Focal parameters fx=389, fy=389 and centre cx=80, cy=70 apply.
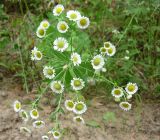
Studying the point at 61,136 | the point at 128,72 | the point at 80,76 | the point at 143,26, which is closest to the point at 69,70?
the point at 80,76

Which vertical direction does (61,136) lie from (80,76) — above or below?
below

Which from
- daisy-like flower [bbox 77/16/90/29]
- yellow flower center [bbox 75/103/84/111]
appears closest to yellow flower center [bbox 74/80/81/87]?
yellow flower center [bbox 75/103/84/111]

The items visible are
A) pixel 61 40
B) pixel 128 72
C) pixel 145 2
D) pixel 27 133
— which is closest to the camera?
pixel 61 40

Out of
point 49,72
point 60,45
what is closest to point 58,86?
point 49,72

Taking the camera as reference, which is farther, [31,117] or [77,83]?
[31,117]

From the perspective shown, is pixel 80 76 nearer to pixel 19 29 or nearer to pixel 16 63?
pixel 16 63

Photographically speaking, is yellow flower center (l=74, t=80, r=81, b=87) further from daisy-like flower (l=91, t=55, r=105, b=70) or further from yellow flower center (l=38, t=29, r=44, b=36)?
yellow flower center (l=38, t=29, r=44, b=36)

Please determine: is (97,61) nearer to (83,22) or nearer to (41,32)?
(83,22)
